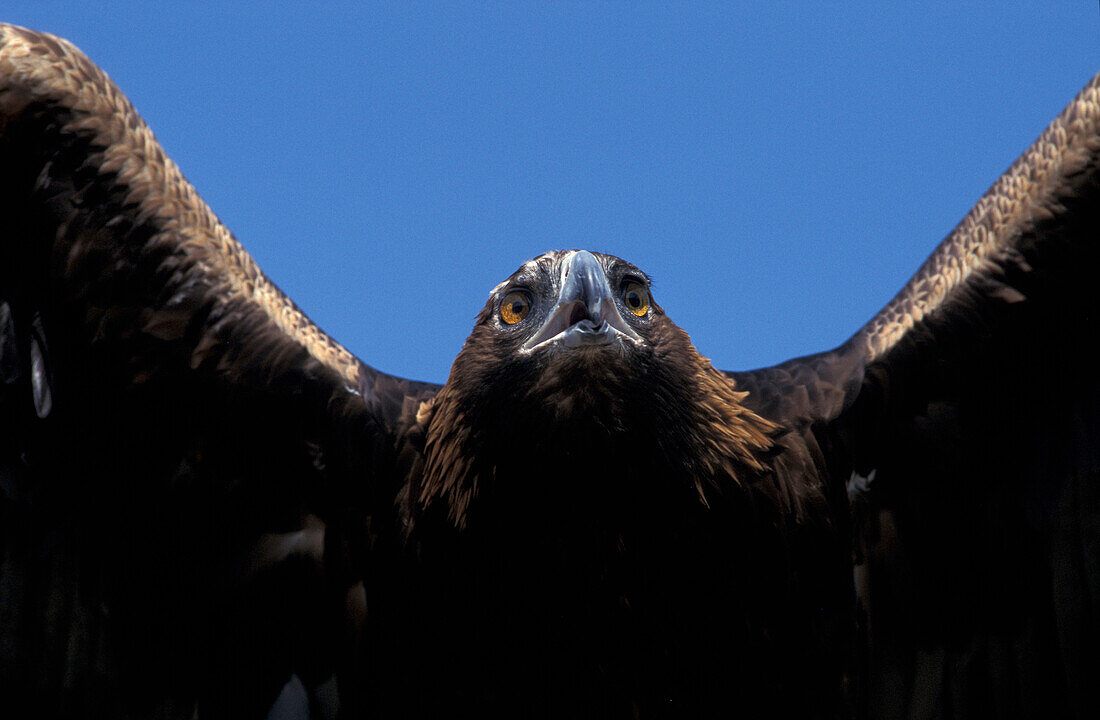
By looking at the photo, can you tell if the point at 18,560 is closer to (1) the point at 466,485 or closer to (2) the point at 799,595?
(1) the point at 466,485

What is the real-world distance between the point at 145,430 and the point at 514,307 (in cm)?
169

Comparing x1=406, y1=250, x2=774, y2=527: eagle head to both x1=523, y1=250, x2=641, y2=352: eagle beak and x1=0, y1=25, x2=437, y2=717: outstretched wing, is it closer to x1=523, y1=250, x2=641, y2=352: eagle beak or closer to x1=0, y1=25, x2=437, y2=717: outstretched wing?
x1=523, y1=250, x2=641, y2=352: eagle beak

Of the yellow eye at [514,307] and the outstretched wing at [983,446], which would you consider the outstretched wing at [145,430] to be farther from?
the outstretched wing at [983,446]

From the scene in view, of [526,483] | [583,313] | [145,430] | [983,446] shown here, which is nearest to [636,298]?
[583,313]

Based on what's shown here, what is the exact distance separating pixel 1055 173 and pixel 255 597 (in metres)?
3.92

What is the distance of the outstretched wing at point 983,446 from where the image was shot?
4.55 m

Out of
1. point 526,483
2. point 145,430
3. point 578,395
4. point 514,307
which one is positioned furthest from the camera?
point 145,430

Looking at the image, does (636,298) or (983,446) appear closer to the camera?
(636,298)

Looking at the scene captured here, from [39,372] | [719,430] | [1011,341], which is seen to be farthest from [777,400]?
[39,372]

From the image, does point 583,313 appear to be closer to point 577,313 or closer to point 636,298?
point 577,313

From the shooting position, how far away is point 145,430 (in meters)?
4.68

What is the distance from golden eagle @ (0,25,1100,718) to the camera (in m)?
4.30

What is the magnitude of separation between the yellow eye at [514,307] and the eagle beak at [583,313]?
0.85ft

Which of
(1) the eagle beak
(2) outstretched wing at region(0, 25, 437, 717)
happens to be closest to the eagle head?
(1) the eagle beak
